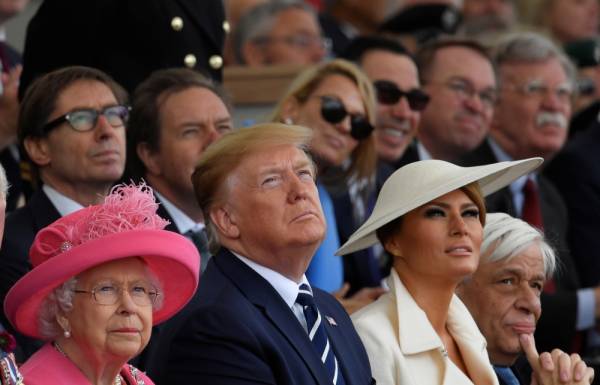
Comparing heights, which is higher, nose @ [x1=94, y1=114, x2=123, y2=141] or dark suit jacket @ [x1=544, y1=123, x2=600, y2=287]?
nose @ [x1=94, y1=114, x2=123, y2=141]

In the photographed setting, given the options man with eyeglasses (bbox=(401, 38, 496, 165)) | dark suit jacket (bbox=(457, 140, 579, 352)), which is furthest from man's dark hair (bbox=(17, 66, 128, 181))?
man with eyeglasses (bbox=(401, 38, 496, 165))

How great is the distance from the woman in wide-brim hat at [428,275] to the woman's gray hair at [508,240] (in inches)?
17.7

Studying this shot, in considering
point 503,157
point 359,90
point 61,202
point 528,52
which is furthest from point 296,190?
point 528,52

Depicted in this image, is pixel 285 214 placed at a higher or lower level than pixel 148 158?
lower

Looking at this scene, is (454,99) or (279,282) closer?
(279,282)

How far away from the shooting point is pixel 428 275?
5.61 meters

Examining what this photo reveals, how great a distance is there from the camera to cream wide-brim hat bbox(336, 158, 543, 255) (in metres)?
5.55

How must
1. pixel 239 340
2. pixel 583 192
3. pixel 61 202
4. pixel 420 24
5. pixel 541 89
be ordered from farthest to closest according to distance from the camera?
pixel 420 24 → pixel 541 89 → pixel 583 192 → pixel 61 202 → pixel 239 340

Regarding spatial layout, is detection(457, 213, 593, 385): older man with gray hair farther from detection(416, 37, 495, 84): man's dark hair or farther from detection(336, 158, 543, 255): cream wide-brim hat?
detection(416, 37, 495, 84): man's dark hair

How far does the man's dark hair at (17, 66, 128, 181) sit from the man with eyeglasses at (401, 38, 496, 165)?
101 inches

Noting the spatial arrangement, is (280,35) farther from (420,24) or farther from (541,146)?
(541,146)

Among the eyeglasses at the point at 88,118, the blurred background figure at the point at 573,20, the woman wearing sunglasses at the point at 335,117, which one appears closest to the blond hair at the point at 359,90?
the woman wearing sunglasses at the point at 335,117

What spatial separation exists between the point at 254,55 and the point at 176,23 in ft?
8.96

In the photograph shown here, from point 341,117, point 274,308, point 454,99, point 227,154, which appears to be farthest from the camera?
point 454,99
